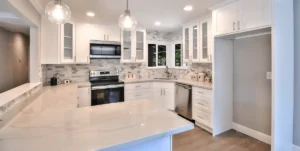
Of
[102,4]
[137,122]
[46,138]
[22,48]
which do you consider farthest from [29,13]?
[137,122]

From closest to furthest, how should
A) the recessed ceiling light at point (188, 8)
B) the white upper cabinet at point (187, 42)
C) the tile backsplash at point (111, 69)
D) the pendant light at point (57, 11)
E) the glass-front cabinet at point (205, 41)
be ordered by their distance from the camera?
the pendant light at point (57, 11) < the recessed ceiling light at point (188, 8) < the glass-front cabinet at point (205, 41) < the tile backsplash at point (111, 69) < the white upper cabinet at point (187, 42)

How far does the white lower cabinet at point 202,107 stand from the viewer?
118 inches

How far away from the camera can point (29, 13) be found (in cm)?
225

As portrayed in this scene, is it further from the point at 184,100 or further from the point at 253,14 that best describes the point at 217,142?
the point at 253,14

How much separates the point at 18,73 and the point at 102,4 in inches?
95.3

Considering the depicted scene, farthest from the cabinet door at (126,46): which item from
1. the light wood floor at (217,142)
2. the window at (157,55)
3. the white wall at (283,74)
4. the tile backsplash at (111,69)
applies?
the white wall at (283,74)

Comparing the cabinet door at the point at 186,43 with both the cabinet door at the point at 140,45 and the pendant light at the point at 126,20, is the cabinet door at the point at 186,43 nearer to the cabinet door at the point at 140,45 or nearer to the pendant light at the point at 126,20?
the cabinet door at the point at 140,45

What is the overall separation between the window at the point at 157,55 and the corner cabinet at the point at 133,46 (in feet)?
2.14

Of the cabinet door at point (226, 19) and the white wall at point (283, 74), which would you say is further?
the cabinet door at point (226, 19)

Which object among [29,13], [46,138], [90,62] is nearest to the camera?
[46,138]

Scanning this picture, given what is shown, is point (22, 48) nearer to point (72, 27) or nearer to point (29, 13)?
point (72, 27)

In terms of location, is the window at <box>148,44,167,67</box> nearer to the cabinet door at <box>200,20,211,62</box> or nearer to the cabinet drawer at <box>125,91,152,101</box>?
the cabinet drawer at <box>125,91,152,101</box>

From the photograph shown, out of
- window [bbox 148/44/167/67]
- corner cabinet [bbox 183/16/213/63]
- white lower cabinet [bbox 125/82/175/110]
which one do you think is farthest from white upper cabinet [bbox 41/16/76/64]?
corner cabinet [bbox 183/16/213/63]

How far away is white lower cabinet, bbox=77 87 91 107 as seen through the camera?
3403mm
